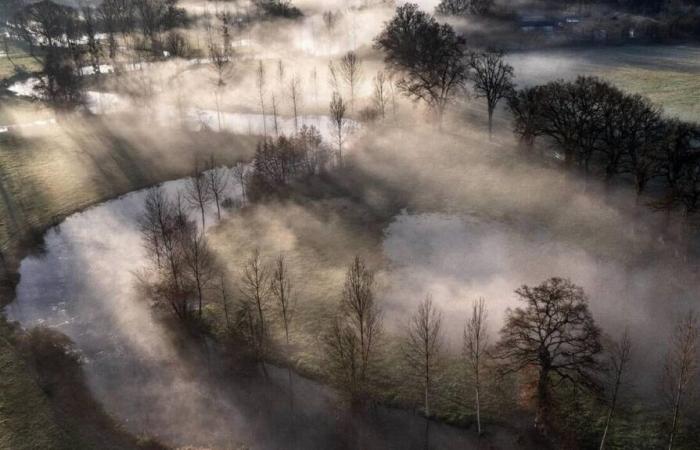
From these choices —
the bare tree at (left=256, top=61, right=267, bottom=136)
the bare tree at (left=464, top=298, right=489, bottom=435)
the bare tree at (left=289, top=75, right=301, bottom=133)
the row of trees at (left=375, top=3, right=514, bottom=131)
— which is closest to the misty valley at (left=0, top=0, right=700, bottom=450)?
the bare tree at (left=464, top=298, right=489, bottom=435)

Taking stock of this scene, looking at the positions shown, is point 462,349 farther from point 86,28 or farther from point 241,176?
point 86,28

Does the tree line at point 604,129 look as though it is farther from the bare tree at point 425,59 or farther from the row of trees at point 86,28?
the row of trees at point 86,28

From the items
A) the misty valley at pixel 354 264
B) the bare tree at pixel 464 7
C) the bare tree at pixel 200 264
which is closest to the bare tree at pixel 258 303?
the misty valley at pixel 354 264

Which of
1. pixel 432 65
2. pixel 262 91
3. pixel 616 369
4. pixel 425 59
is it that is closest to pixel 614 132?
pixel 432 65

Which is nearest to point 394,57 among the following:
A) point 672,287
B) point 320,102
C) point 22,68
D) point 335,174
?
point 320,102

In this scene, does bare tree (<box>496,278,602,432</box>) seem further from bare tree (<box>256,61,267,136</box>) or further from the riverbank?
bare tree (<box>256,61,267,136</box>)
